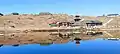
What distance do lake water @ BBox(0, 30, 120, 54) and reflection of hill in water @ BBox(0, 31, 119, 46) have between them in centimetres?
60

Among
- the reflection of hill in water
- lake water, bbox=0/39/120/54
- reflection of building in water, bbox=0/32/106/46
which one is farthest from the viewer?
the reflection of hill in water

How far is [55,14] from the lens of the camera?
502 feet

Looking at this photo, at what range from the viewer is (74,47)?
68.8 metres

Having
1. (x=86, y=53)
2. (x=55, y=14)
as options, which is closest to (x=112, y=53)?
(x=86, y=53)

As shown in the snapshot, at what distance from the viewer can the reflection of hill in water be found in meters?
75.2

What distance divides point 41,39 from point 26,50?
14.4 m

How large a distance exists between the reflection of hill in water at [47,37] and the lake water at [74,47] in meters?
0.60

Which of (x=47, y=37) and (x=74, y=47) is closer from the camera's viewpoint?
(x=74, y=47)

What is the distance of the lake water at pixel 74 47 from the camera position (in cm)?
6178

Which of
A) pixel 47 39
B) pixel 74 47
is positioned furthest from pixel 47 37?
pixel 74 47

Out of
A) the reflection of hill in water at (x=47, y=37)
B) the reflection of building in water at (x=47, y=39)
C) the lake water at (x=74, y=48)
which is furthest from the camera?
the reflection of hill in water at (x=47, y=37)

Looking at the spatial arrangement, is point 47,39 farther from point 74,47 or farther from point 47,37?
point 74,47

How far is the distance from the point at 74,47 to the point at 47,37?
13017 mm

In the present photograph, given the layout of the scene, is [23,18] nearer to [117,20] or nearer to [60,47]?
[117,20]
